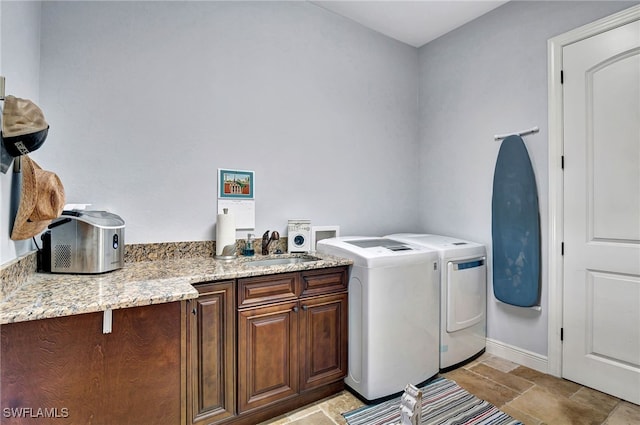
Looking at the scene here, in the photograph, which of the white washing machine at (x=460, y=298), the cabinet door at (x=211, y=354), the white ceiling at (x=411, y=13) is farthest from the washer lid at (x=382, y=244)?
the white ceiling at (x=411, y=13)

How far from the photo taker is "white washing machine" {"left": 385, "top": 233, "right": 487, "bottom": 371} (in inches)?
94.3

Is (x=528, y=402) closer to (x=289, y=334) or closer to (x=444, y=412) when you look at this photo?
(x=444, y=412)

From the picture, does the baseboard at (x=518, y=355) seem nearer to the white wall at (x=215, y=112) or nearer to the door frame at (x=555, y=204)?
the door frame at (x=555, y=204)

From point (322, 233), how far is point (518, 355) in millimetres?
1857

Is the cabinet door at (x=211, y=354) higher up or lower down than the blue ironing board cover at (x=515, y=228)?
lower down

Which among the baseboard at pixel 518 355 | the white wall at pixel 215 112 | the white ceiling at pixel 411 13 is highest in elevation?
the white ceiling at pixel 411 13

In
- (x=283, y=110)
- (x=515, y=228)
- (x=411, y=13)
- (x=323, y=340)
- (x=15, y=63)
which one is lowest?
(x=323, y=340)

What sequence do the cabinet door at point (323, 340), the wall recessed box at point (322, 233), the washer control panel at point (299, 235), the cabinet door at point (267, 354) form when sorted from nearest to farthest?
the cabinet door at point (267, 354) < the cabinet door at point (323, 340) < the washer control panel at point (299, 235) < the wall recessed box at point (322, 233)

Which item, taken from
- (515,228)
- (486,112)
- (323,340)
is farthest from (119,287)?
(486,112)

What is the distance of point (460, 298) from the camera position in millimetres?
2473

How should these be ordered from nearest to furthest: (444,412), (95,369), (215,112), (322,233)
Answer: (95,369), (444,412), (215,112), (322,233)

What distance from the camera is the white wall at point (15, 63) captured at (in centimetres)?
130

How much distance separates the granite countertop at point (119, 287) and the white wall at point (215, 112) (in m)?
0.39

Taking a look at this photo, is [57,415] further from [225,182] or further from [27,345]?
[225,182]
